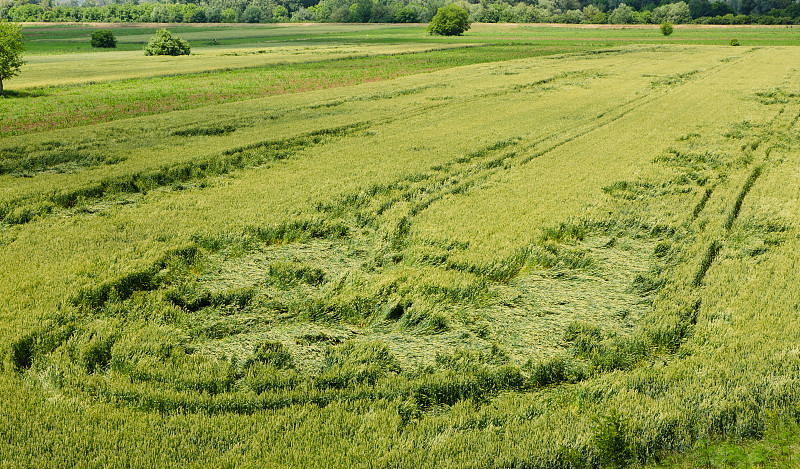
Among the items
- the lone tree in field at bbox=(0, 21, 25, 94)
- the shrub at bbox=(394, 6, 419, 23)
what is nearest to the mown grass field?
the lone tree in field at bbox=(0, 21, 25, 94)

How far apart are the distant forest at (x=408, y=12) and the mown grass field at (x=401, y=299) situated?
120 meters

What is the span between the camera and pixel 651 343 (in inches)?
247

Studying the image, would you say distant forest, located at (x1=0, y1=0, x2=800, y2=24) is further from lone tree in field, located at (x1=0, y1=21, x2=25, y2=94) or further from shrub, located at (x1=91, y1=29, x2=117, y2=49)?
lone tree in field, located at (x1=0, y1=21, x2=25, y2=94)

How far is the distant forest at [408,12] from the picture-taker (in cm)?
12162

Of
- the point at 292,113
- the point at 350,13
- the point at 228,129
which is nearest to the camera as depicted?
the point at 228,129

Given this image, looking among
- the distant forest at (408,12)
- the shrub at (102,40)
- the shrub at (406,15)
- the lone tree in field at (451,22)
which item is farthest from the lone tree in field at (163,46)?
the distant forest at (408,12)

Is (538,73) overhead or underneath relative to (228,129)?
overhead

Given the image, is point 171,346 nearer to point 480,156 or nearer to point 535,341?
point 535,341

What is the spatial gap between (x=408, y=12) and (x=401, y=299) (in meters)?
147

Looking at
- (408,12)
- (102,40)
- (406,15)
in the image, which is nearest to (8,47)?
(102,40)

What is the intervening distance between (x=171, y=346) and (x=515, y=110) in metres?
19.4

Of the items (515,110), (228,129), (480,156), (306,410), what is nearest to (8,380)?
(306,410)

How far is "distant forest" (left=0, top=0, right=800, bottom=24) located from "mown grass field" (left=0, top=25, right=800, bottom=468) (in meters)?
120

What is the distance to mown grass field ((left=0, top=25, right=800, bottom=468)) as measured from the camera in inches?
190
